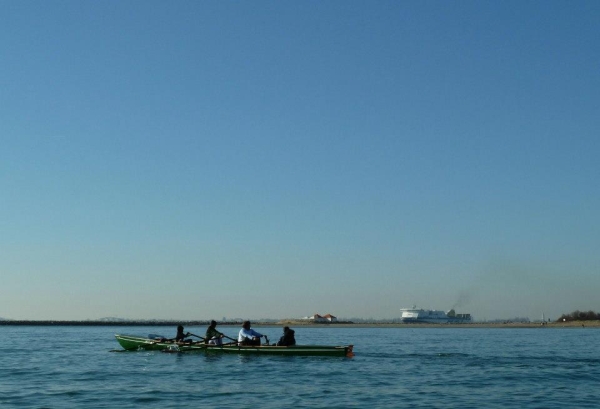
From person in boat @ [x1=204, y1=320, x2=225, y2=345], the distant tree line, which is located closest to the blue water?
person in boat @ [x1=204, y1=320, x2=225, y2=345]

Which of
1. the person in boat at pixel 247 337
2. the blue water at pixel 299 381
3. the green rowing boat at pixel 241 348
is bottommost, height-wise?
the blue water at pixel 299 381

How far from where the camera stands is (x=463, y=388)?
97.2 ft

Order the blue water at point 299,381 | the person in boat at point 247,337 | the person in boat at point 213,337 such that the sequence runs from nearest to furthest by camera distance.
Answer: the blue water at point 299,381 → the person in boat at point 247,337 → the person in boat at point 213,337

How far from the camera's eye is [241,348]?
44.4 metres

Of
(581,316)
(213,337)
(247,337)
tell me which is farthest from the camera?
(581,316)

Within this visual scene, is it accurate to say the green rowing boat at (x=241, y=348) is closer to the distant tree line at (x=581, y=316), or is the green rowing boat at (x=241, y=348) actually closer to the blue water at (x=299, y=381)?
the blue water at (x=299, y=381)

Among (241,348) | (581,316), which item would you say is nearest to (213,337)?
(241,348)

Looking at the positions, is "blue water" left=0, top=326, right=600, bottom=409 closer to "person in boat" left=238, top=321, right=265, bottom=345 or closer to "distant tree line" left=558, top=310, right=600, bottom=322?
"person in boat" left=238, top=321, right=265, bottom=345

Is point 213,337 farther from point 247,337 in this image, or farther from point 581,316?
point 581,316

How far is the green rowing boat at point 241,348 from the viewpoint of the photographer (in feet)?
142

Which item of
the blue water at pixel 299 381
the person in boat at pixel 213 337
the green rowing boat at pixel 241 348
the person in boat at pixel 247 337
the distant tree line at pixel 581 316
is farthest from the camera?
the distant tree line at pixel 581 316

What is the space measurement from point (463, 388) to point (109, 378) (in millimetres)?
17127

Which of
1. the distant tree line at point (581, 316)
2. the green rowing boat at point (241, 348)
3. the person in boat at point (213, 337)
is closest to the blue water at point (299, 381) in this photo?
the green rowing boat at point (241, 348)

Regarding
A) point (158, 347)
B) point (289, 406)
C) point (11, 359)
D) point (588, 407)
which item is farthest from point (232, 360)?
point (588, 407)
